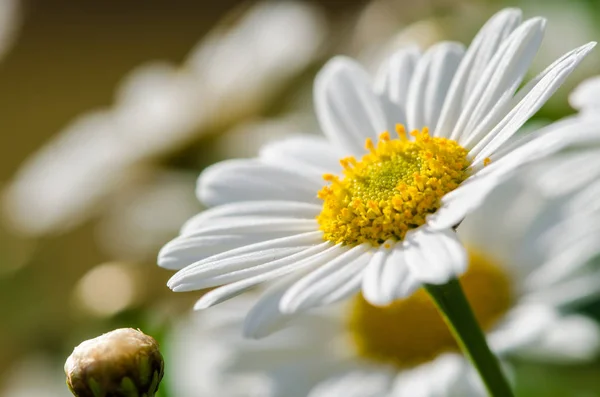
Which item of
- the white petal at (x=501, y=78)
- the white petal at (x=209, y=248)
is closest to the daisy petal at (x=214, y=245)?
the white petal at (x=209, y=248)

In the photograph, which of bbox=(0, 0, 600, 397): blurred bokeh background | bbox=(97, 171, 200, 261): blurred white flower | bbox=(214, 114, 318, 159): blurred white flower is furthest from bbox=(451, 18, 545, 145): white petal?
bbox=(97, 171, 200, 261): blurred white flower

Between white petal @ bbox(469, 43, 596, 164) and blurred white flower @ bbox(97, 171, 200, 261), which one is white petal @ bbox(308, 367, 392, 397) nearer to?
white petal @ bbox(469, 43, 596, 164)

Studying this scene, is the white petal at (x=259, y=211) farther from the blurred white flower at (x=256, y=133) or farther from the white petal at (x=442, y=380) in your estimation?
the blurred white flower at (x=256, y=133)

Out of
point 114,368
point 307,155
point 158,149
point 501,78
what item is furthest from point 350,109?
point 158,149

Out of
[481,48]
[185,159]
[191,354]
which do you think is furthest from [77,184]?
[481,48]

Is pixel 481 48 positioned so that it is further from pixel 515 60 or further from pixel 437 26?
pixel 437 26

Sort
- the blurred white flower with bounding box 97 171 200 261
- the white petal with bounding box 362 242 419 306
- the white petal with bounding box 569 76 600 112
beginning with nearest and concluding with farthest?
1. the white petal with bounding box 362 242 419 306
2. the white petal with bounding box 569 76 600 112
3. the blurred white flower with bounding box 97 171 200 261
